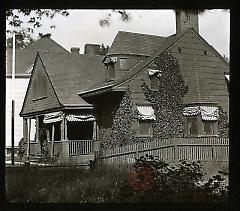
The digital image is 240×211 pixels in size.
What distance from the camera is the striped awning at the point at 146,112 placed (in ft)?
12.5

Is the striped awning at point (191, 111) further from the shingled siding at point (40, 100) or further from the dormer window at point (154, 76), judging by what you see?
the shingled siding at point (40, 100)

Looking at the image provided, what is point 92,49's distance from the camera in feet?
12.5

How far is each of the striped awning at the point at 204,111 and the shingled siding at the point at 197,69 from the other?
0.18ft

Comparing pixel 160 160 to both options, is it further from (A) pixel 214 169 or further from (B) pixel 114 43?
(B) pixel 114 43

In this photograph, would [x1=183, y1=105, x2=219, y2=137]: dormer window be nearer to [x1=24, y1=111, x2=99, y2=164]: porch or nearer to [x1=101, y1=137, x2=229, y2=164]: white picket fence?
[x1=101, y1=137, x2=229, y2=164]: white picket fence

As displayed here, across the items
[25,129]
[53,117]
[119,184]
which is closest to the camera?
[119,184]

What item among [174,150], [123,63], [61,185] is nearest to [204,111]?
[174,150]

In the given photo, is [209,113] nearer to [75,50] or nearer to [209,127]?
[209,127]

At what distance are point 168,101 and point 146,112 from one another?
0.19 m

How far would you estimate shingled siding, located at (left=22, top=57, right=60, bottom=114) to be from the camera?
12.4 feet

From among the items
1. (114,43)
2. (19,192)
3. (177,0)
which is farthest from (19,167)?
(177,0)

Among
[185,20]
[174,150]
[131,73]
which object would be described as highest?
[185,20]

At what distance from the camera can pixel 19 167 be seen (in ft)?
11.8

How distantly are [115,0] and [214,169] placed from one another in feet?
4.77
